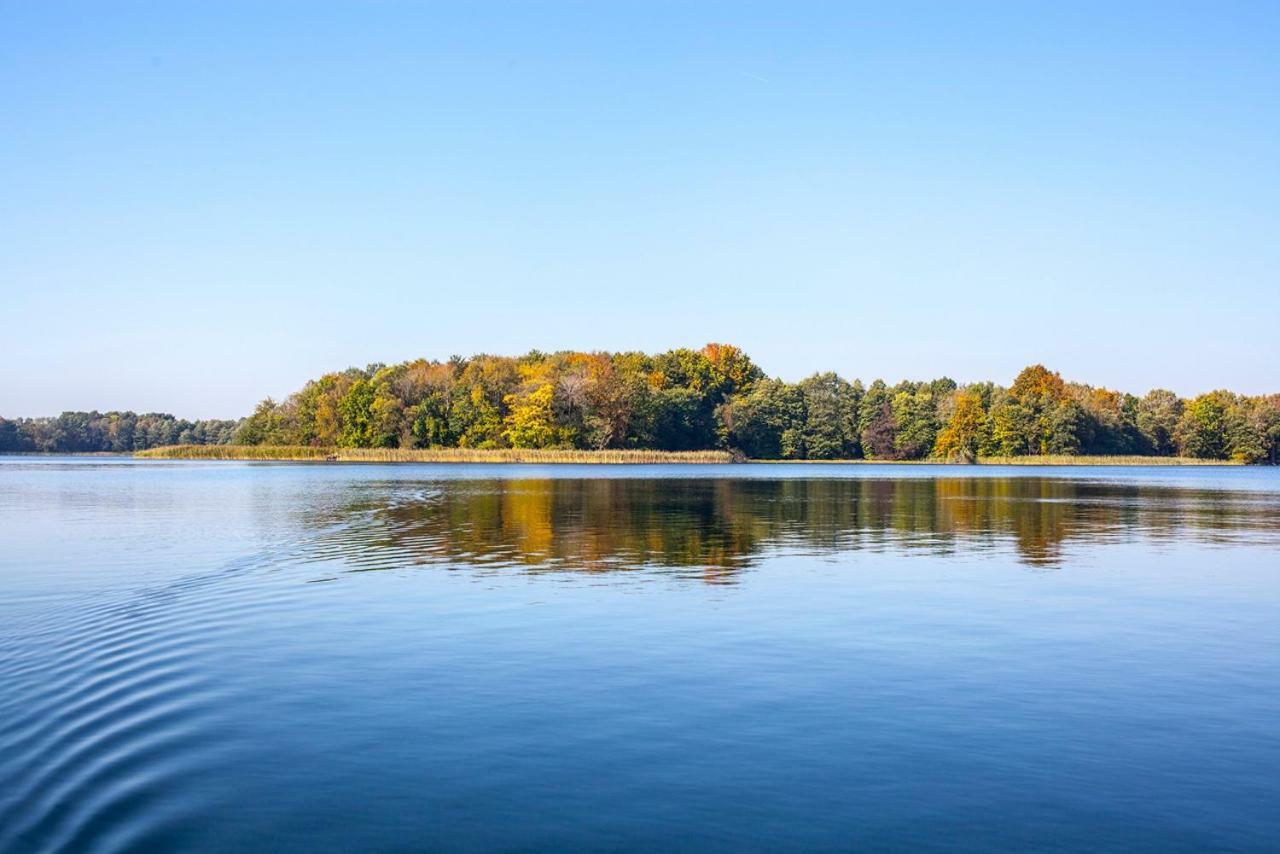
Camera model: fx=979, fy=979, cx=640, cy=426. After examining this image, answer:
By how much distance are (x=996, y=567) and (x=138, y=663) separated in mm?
16578

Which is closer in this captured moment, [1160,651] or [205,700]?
[205,700]

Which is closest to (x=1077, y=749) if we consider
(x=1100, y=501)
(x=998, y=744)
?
(x=998, y=744)

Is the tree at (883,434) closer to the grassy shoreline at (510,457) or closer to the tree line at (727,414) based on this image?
the tree line at (727,414)

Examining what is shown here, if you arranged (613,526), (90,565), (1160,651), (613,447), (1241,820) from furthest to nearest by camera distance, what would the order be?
(613,447) → (613,526) → (90,565) → (1160,651) → (1241,820)

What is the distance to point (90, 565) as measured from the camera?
1988 cm

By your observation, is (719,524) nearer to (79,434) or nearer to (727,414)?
(727,414)

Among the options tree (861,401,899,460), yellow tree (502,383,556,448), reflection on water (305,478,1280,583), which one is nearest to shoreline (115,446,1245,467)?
yellow tree (502,383,556,448)

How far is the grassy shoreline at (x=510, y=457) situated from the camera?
364ft

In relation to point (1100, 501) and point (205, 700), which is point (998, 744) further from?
point (1100, 501)

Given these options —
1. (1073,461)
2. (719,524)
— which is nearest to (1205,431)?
(1073,461)

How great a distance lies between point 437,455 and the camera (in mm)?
109500

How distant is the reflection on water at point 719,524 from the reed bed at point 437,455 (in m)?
57.5

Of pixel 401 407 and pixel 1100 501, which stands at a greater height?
pixel 401 407

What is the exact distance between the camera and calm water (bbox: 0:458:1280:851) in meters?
6.88
